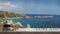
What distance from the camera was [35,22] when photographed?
2982 mm

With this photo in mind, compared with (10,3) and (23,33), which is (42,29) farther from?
(10,3)

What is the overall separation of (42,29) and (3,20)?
2.21 ft

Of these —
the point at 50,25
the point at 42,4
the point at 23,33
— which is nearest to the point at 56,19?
the point at 50,25

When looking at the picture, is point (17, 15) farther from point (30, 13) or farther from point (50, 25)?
point (50, 25)

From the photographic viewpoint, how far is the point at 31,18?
297 centimetres

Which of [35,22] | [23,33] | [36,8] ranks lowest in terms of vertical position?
[23,33]

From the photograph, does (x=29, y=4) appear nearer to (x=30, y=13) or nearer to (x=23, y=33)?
(x=30, y=13)

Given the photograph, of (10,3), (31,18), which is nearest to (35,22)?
(31,18)

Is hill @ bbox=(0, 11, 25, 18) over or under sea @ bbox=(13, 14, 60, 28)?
over

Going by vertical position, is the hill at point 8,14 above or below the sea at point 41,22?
above

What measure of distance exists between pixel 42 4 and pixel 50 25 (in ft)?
1.25

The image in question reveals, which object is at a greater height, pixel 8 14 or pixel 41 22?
pixel 8 14

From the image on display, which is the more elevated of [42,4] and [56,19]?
[42,4]

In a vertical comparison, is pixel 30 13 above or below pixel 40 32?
above
